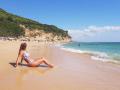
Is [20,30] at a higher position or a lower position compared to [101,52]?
higher

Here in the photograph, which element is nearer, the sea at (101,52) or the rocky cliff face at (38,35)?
the sea at (101,52)

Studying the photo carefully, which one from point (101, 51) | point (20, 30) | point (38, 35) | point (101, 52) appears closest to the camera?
point (101, 52)

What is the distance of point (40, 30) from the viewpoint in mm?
123688

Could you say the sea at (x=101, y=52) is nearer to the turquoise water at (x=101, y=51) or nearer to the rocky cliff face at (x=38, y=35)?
the turquoise water at (x=101, y=51)

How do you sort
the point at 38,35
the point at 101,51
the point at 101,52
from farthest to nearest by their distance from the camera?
the point at 38,35
the point at 101,51
the point at 101,52

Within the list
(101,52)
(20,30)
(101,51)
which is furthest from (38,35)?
(101,52)

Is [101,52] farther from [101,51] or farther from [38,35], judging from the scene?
[38,35]

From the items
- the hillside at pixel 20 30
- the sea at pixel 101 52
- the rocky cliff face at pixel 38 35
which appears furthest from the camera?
the rocky cliff face at pixel 38 35

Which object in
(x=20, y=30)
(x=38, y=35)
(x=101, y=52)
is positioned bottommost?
(x=38, y=35)

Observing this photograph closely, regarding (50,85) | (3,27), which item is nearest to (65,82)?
(50,85)

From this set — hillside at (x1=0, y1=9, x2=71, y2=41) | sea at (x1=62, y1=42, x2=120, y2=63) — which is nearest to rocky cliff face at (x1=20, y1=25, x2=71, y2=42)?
hillside at (x1=0, y1=9, x2=71, y2=41)

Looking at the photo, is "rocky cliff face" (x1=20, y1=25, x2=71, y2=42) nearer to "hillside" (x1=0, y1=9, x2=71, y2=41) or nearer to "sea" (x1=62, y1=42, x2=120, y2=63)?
"hillside" (x1=0, y1=9, x2=71, y2=41)

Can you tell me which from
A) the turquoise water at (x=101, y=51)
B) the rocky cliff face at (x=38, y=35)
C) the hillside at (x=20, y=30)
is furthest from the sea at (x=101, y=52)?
the rocky cliff face at (x=38, y=35)

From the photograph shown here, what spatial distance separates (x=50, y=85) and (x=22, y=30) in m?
103
